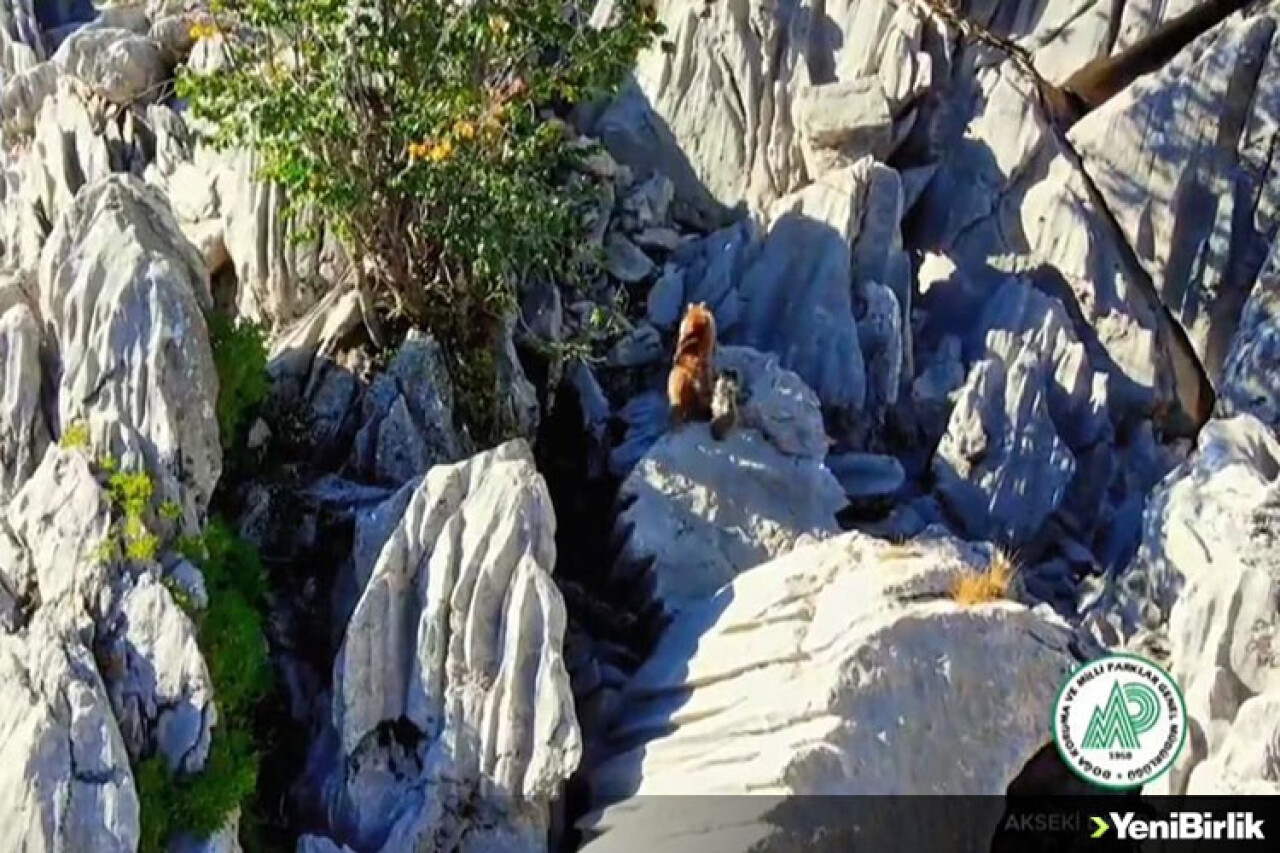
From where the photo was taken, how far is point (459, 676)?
1173 centimetres

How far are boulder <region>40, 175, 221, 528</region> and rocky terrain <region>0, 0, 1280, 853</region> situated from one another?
0.10 feet

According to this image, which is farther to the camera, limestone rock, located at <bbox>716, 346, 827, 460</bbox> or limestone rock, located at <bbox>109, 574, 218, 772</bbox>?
limestone rock, located at <bbox>716, 346, 827, 460</bbox>

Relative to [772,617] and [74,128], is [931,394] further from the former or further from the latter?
[74,128]

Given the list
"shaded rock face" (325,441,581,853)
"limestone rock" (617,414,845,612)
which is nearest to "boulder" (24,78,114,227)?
"limestone rock" (617,414,845,612)

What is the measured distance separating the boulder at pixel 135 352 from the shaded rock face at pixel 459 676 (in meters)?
1.47

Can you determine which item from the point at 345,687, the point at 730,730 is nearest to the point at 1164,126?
the point at 730,730

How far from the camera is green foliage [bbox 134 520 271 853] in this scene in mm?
10711

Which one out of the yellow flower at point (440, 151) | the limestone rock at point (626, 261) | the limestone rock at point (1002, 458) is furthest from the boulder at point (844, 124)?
the yellow flower at point (440, 151)

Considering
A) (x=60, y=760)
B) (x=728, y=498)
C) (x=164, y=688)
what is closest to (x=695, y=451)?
(x=728, y=498)

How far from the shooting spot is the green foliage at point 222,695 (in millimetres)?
10711

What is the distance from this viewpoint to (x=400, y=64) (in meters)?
13.9

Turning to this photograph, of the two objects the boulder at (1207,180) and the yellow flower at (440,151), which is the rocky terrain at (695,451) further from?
the yellow flower at (440,151)

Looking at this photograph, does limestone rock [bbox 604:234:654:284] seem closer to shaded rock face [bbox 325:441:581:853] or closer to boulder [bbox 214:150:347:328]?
boulder [bbox 214:150:347:328]

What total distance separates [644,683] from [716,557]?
5.36ft
